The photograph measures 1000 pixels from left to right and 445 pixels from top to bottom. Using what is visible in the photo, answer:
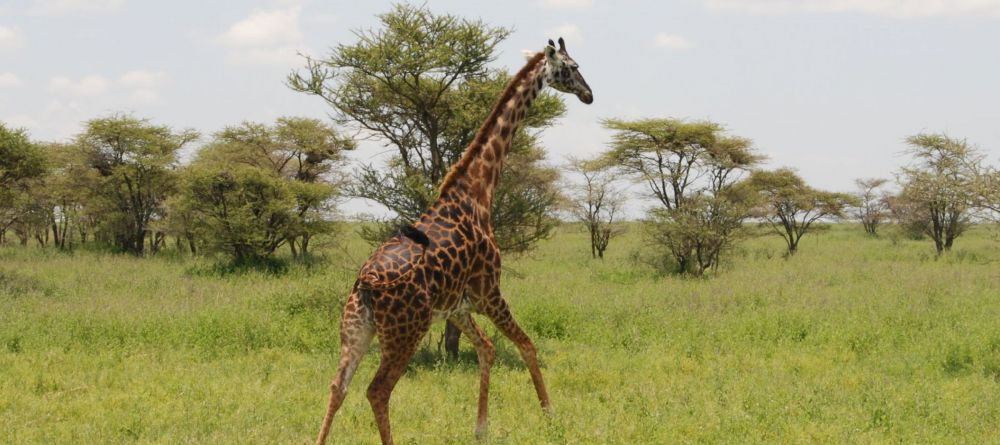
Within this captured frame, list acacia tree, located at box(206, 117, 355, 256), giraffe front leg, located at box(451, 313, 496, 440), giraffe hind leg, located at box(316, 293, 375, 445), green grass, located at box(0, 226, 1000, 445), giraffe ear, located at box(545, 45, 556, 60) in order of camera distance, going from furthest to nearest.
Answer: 1. acacia tree, located at box(206, 117, 355, 256)
2. green grass, located at box(0, 226, 1000, 445)
3. giraffe ear, located at box(545, 45, 556, 60)
4. giraffe front leg, located at box(451, 313, 496, 440)
5. giraffe hind leg, located at box(316, 293, 375, 445)

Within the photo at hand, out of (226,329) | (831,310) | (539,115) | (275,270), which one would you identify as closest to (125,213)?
(275,270)

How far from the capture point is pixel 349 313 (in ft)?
18.0

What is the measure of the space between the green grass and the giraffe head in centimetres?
307

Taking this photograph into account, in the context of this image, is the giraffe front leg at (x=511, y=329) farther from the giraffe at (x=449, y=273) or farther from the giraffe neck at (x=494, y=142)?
the giraffe neck at (x=494, y=142)

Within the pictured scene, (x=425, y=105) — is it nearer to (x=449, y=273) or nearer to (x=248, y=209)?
(x=449, y=273)

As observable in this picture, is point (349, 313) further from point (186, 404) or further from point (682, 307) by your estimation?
point (682, 307)

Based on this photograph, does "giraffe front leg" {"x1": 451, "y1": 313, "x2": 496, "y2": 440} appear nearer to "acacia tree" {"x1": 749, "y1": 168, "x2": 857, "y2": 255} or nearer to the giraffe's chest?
the giraffe's chest

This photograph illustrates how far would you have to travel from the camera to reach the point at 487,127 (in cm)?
663

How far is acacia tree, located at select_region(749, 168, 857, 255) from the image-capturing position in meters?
28.9

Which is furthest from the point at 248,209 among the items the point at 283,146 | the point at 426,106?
the point at 426,106

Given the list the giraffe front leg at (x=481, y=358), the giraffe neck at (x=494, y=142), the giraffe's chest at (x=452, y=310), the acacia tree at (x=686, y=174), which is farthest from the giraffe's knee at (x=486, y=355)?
the acacia tree at (x=686, y=174)

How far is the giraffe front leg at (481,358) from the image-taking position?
647 centimetres

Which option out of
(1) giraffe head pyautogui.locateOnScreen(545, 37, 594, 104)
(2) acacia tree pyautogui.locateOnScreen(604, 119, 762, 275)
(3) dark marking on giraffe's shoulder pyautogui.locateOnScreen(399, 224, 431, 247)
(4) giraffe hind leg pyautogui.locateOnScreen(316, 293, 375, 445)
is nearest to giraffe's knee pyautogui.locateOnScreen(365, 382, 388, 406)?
(4) giraffe hind leg pyautogui.locateOnScreen(316, 293, 375, 445)

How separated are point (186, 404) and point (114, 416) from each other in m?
0.67
